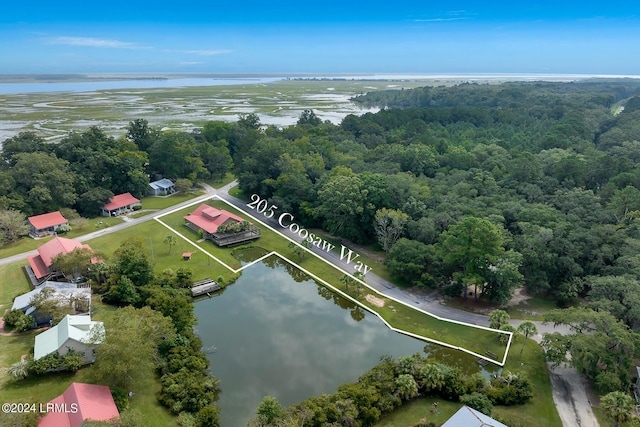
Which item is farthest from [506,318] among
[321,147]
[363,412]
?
[321,147]

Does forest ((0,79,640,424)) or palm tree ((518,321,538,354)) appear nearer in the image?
palm tree ((518,321,538,354))

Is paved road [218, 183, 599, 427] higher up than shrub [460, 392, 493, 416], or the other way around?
shrub [460, 392, 493, 416]

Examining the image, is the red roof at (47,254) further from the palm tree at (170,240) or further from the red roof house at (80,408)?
the red roof house at (80,408)

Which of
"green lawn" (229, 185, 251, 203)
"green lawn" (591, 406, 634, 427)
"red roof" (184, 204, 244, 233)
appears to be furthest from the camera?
"green lawn" (229, 185, 251, 203)

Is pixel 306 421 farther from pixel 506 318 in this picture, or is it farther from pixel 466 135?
pixel 466 135

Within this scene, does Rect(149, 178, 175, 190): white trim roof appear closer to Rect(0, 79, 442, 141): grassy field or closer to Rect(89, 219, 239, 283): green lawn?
Rect(89, 219, 239, 283): green lawn

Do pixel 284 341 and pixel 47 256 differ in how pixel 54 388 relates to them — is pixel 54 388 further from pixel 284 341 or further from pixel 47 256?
Answer: pixel 47 256

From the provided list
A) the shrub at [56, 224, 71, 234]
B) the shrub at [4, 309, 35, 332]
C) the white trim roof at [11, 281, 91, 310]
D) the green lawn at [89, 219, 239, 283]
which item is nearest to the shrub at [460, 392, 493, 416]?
the green lawn at [89, 219, 239, 283]

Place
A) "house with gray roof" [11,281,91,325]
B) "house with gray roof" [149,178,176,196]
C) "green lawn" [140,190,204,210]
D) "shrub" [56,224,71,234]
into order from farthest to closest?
"house with gray roof" [149,178,176,196]
"green lawn" [140,190,204,210]
"shrub" [56,224,71,234]
"house with gray roof" [11,281,91,325]
